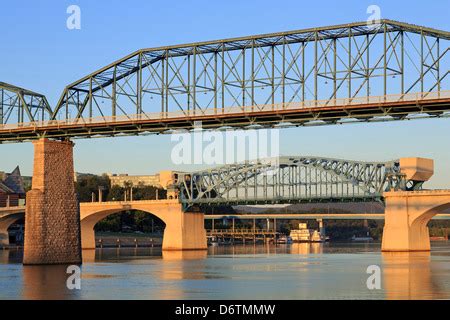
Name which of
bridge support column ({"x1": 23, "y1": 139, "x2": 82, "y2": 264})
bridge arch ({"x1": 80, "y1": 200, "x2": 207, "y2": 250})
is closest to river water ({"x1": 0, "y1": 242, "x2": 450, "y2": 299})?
bridge support column ({"x1": 23, "y1": 139, "x2": 82, "y2": 264})

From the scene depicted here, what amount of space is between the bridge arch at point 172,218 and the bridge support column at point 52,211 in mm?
80114

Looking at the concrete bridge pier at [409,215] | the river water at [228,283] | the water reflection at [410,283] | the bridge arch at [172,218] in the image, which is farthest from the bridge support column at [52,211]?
the bridge arch at [172,218]

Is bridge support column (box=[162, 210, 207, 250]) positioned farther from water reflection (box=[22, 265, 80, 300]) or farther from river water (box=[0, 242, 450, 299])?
water reflection (box=[22, 265, 80, 300])

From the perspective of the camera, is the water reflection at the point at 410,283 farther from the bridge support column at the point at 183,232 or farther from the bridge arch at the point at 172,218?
the bridge arch at the point at 172,218

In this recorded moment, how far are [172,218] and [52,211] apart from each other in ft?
284

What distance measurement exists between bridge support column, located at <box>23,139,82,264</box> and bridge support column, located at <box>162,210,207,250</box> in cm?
7981

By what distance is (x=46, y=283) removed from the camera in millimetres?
76062

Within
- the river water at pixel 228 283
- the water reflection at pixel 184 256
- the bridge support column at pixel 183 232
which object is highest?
the bridge support column at pixel 183 232

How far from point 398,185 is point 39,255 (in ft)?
283

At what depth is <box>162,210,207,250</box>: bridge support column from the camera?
179 m

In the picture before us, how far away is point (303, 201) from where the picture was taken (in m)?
176

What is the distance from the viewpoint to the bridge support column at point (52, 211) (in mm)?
95688

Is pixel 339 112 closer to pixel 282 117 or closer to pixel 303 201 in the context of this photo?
pixel 282 117
